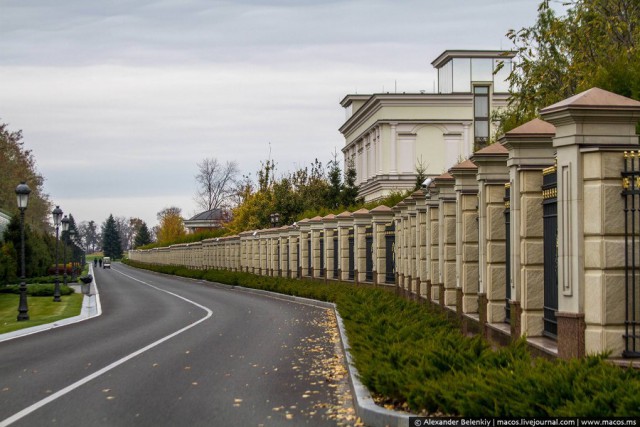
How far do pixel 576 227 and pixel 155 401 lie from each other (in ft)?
18.1

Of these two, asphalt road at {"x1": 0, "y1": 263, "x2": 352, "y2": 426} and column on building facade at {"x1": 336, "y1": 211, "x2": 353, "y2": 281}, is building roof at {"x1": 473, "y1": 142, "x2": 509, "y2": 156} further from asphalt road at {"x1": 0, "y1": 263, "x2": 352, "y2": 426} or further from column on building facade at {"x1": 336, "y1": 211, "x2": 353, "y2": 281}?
column on building facade at {"x1": 336, "y1": 211, "x2": 353, "y2": 281}

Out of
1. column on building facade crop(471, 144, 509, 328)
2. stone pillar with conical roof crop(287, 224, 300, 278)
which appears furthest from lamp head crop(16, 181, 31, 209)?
stone pillar with conical roof crop(287, 224, 300, 278)

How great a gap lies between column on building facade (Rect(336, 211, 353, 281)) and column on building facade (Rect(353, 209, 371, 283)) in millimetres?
2408

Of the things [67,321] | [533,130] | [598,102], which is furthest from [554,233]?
[67,321]

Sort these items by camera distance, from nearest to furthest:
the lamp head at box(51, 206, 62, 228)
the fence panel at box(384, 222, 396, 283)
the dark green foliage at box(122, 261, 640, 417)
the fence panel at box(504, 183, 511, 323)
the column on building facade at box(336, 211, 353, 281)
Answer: the dark green foliage at box(122, 261, 640, 417)
the fence panel at box(504, 183, 511, 323)
the fence panel at box(384, 222, 396, 283)
the column on building facade at box(336, 211, 353, 281)
the lamp head at box(51, 206, 62, 228)

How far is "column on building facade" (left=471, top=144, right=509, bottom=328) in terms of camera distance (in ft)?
50.4

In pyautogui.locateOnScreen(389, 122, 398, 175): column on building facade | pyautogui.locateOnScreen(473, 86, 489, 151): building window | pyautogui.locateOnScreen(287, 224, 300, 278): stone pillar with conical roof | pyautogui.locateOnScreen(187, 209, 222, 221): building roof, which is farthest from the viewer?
pyautogui.locateOnScreen(187, 209, 222, 221): building roof

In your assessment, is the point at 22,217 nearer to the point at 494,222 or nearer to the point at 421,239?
the point at 421,239

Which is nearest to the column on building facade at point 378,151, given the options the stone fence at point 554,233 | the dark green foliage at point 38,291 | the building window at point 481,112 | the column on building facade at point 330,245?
the building window at point 481,112

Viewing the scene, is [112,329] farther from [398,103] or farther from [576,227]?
[398,103]

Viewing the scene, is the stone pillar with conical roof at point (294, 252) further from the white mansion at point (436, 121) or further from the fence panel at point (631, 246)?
the fence panel at point (631, 246)

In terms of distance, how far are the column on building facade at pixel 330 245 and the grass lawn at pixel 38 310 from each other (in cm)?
1091

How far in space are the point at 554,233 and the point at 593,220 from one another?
1698 mm

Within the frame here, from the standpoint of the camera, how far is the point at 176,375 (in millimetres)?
14289
